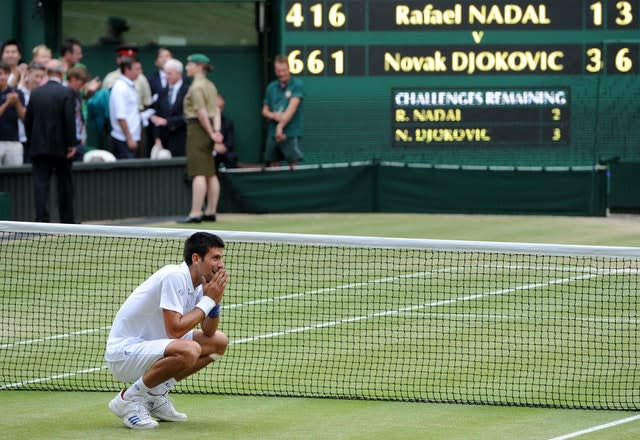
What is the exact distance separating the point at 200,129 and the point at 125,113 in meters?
1.64

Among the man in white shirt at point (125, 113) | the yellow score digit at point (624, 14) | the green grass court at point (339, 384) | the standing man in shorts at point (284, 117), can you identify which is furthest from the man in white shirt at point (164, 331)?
the yellow score digit at point (624, 14)

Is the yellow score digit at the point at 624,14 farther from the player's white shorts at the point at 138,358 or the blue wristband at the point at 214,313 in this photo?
the player's white shorts at the point at 138,358

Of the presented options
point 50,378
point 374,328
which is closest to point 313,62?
point 374,328

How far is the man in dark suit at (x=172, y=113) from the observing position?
2042 cm

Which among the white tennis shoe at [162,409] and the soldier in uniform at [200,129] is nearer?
the white tennis shoe at [162,409]

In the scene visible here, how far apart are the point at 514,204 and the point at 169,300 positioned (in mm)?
12776

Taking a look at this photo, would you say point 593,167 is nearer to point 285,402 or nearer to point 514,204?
point 514,204

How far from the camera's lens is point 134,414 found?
27.7 ft

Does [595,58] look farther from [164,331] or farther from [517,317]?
[164,331]

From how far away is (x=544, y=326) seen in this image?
12.0m

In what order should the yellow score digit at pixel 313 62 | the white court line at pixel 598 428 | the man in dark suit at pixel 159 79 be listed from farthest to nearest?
1. the man in dark suit at pixel 159 79
2. the yellow score digit at pixel 313 62
3. the white court line at pixel 598 428

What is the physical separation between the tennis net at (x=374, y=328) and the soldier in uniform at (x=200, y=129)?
11.5 ft

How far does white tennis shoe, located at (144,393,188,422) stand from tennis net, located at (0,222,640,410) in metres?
1.04

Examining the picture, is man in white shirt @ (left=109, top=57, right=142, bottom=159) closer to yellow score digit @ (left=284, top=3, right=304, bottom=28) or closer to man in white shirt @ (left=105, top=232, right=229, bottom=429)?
yellow score digit @ (left=284, top=3, right=304, bottom=28)
